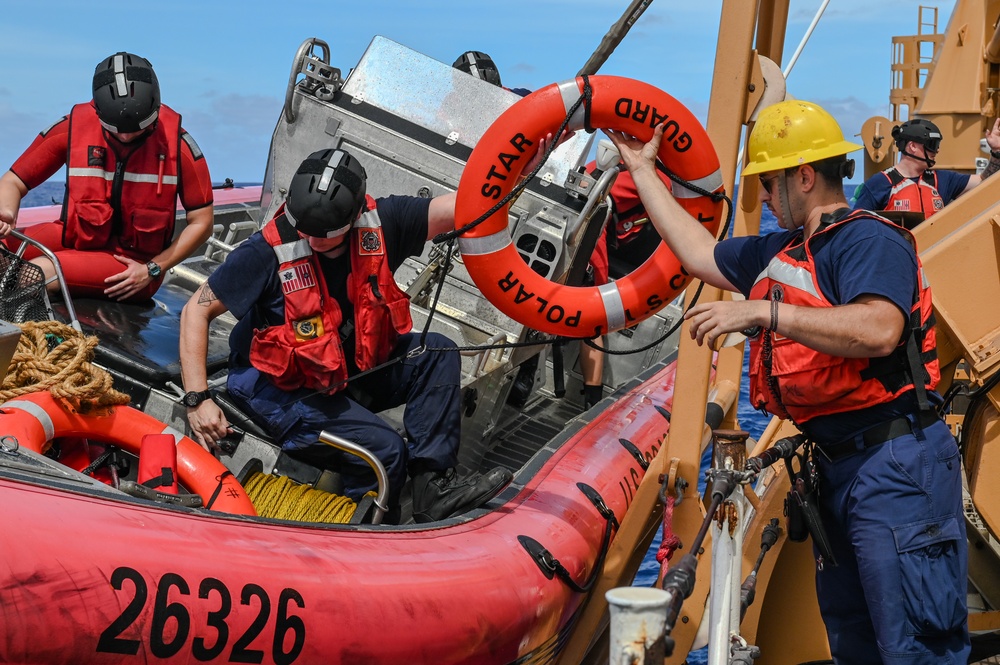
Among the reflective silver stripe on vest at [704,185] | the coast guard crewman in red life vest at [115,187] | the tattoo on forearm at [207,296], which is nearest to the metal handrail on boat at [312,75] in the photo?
the coast guard crewman in red life vest at [115,187]

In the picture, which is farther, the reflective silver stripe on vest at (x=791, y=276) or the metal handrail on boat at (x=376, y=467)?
the metal handrail on boat at (x=376, y=467)

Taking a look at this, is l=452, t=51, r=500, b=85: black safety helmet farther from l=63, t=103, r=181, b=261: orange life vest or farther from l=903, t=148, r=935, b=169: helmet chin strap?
l=903, t=148, r=935, b=169: helmet chin strap

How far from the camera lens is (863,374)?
9.64 feet

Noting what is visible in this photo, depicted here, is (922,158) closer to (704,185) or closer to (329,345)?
(704,185)

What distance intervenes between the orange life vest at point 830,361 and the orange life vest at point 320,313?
161 centimetres

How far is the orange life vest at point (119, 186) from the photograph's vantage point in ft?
16.1

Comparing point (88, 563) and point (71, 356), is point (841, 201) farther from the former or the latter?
point (71, 356)

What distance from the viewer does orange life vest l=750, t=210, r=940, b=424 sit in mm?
2906

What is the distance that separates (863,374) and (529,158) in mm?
1474

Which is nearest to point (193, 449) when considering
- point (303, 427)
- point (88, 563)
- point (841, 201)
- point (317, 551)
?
point (303, 427)

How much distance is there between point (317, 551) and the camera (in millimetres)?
3158

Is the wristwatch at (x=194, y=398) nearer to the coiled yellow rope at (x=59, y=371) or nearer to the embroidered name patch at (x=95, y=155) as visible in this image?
the coiled yellow rope at (x=59, y=371)

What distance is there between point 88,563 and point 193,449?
1.29 metres

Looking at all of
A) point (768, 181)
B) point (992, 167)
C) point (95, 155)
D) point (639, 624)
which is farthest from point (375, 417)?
point (992, 167)
